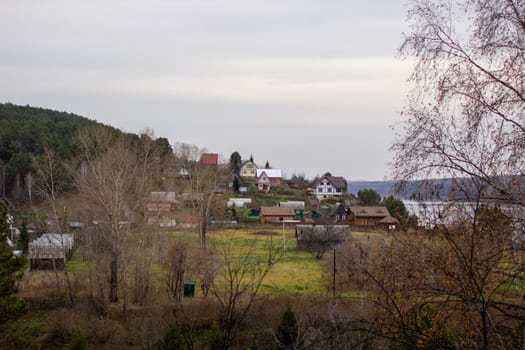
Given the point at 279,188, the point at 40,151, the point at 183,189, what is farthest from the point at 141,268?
the point at 279,188

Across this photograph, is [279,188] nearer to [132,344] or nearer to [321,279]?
[321,279]

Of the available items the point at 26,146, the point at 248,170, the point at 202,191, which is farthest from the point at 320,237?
the point at 248,170

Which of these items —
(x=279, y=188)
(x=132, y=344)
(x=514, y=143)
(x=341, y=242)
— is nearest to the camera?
(x=514, y=143)

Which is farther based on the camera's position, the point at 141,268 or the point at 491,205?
the point at 141,268

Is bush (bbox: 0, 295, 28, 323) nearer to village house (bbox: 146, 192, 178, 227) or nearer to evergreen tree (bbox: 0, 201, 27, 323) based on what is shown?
evergreen tree (bbox: 0, 201, 27, 323)

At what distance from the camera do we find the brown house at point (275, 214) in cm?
4362

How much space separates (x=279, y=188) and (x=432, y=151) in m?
59.4

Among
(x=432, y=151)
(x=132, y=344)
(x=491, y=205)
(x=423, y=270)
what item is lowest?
(x=132, y=344)

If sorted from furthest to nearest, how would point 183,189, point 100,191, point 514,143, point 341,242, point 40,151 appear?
point 40,151 < point 183,189 < point 341,242 < point 100,191 < point 514,143

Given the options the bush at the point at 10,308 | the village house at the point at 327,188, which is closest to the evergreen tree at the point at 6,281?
the bush at the point at 10,308

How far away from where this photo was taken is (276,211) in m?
44.4

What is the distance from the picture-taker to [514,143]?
4.00 m

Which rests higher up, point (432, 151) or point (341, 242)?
point (432, 151)

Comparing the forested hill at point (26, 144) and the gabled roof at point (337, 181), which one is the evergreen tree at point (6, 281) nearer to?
the forested hill at point (26, 144)
